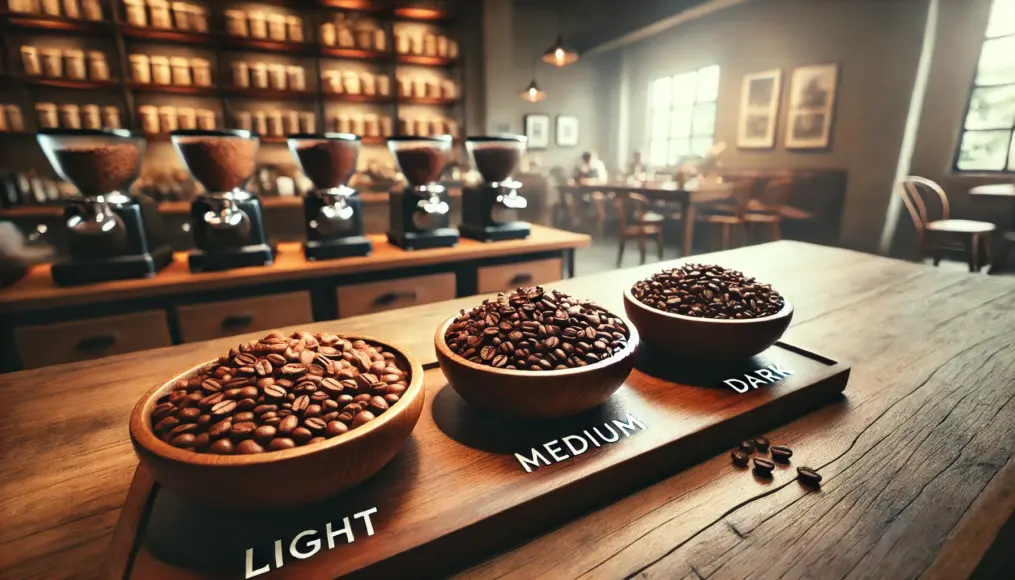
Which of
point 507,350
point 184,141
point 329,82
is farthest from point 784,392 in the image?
point 329,82

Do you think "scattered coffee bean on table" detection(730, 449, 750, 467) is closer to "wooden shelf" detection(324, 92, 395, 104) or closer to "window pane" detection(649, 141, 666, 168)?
"wooden shelf" detection(324, 92, 395, 104)

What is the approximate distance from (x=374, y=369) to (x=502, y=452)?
20cm

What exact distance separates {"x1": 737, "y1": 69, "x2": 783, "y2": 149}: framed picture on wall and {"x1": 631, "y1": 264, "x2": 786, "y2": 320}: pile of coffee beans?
6.53 m

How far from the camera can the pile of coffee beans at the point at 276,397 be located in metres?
0.50

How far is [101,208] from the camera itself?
1.39 metres

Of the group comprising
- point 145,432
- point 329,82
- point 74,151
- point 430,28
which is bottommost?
point 145,432

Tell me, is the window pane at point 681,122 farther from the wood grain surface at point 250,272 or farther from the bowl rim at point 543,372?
the bowl rim at point 543,372

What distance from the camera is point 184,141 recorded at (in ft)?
4.77

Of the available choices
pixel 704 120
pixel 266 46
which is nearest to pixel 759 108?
pixel 704 120

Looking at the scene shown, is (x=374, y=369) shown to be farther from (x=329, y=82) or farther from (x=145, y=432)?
(x=329, y=82)

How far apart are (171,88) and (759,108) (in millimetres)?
6531

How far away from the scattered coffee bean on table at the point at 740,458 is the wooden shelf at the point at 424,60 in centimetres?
452

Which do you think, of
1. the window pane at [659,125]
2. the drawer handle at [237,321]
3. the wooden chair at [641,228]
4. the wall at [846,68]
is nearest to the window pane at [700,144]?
the wall at [846,68]

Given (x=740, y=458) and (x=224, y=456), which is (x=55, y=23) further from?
(x=740, y=458)
